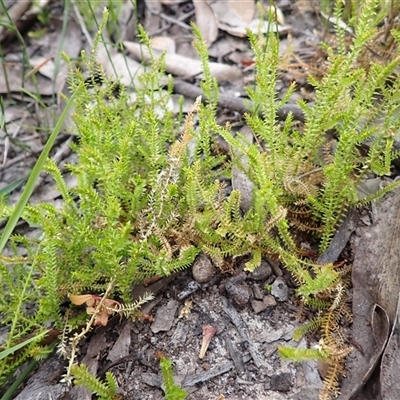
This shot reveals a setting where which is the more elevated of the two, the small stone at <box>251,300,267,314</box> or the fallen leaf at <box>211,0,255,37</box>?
the fallen leaf at <box>211,0,255,37</box>

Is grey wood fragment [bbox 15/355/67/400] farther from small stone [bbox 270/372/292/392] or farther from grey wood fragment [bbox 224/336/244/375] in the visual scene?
small stone [bbox 270/372/292/392]

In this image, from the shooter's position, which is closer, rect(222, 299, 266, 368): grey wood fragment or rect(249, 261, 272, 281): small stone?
rect(222, 299, 266, 368): grey wood fragment

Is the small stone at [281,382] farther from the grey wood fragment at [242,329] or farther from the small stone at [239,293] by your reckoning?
the small stone at [239,293]

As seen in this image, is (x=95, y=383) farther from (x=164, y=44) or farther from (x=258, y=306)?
(x=164, y=44)

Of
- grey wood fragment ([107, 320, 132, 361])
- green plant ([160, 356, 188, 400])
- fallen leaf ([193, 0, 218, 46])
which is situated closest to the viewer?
green plant ([160, 356, 188, 400])

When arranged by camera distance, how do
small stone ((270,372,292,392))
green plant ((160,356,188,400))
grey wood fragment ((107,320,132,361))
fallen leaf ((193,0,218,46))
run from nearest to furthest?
green plant ((160,356,188,400)) → small stone ((270,372,292,392)) → grey wood fragment ((107,320,132,361)) → fallen leaf ((193,0,218,46))

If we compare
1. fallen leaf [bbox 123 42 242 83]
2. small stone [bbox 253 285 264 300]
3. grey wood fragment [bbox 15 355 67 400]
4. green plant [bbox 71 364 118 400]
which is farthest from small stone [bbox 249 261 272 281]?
fallen leaf [bbox 123 42 242 83]
